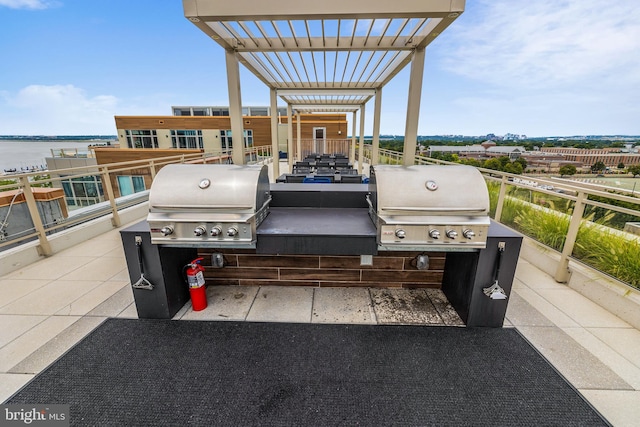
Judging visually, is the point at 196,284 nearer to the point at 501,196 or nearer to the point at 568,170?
the point at 501,196

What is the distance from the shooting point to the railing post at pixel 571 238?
266 centimetres

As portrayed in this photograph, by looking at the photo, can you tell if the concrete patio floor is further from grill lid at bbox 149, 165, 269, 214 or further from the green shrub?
grill lid at bbox 149, 165, 269, 214

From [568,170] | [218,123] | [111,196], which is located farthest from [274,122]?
[568,170]

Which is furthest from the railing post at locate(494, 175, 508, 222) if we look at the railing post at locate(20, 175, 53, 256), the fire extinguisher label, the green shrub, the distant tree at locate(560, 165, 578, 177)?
the distant tree at locate(560, 165, 578, 177)

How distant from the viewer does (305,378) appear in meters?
1.69

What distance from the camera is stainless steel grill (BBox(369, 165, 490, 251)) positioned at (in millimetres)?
1833

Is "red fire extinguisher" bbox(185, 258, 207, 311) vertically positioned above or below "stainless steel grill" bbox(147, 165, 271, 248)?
below

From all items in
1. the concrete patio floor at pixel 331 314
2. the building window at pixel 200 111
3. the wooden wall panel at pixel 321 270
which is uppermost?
the building window at pixel 200 111

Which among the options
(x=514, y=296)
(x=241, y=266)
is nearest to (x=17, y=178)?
(x=241, y=266)

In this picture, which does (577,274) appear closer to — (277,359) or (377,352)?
(377,352)

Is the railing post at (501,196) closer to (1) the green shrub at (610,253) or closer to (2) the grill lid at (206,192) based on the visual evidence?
(1) the green shrub at (610,253)

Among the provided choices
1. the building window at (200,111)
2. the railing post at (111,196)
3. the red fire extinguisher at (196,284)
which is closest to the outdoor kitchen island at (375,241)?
the red fire extinguisher at (196,284)

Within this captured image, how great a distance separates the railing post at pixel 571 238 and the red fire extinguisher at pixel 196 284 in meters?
3.70

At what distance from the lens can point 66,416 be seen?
144cm
